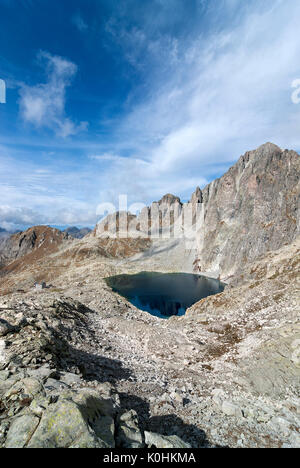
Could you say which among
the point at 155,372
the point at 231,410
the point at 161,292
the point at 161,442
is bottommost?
the point at 161,292

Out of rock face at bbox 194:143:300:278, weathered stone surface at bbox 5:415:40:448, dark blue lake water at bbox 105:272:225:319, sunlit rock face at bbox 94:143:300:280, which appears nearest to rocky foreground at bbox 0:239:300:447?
weathered stone surface at bbox 5:415:40:448

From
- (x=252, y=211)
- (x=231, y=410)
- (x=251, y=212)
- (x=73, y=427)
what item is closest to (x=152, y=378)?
(x=231, y=410)

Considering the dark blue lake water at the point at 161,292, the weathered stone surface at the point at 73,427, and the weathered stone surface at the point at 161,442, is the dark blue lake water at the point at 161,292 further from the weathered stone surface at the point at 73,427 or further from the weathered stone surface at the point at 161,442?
the weathered stone surface at the point at 73,427

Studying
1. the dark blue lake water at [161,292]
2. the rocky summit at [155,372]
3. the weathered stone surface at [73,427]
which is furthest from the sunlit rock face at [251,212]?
the weathered stone surface at [73,427]

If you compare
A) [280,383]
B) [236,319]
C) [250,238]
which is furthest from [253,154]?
[280,383]

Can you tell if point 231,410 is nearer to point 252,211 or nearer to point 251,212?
point 252,211

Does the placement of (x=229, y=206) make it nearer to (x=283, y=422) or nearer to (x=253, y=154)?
(x=253, y=154)

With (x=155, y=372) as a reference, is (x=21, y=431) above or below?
above

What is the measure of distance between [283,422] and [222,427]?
10.4 ft

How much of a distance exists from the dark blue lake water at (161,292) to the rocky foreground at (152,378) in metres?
44.4

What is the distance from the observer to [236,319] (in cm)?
3088

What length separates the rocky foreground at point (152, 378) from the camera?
307 inches

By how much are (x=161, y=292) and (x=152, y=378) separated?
286ft

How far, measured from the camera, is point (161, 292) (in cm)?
10288
